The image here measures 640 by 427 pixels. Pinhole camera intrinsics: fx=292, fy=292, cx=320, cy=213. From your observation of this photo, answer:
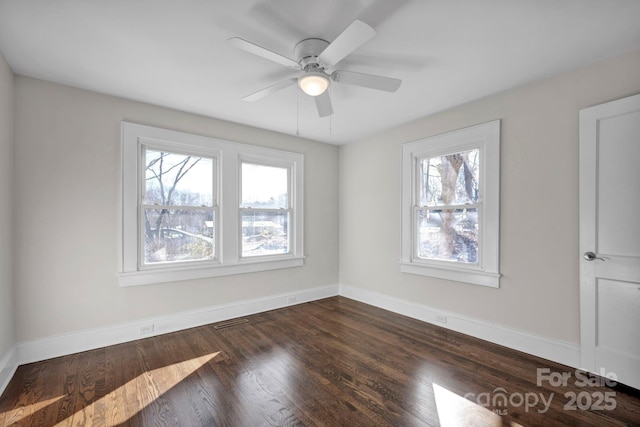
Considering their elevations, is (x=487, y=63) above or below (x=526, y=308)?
above

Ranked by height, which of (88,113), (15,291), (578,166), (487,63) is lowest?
(15,291)

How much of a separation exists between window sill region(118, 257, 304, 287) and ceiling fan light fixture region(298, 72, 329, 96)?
2510mm

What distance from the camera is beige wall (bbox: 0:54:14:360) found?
2303 mm

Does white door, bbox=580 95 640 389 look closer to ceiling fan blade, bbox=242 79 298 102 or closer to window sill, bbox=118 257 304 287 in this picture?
ceiling fan blade, bbox=242 79 298 102

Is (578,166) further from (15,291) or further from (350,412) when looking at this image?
(15,291)

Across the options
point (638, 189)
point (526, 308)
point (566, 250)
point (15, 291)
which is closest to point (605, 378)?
point (526, 308)

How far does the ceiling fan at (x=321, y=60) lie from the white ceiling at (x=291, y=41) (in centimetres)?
11

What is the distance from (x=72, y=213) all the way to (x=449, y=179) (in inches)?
160

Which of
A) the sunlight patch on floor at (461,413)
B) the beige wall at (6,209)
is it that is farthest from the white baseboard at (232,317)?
the sunlight patch on floor at (461,413)

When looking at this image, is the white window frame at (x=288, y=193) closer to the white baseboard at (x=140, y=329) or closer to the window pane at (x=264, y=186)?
the window pane at (x=264, y=186)

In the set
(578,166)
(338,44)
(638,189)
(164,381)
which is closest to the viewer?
(338,44)

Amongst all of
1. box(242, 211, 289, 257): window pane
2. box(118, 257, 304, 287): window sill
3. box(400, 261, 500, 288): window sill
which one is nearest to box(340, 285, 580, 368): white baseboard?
box(400, 261, 500, 288): window sill

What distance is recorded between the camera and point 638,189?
2.19 metres

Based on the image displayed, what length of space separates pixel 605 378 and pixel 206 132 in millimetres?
4566
